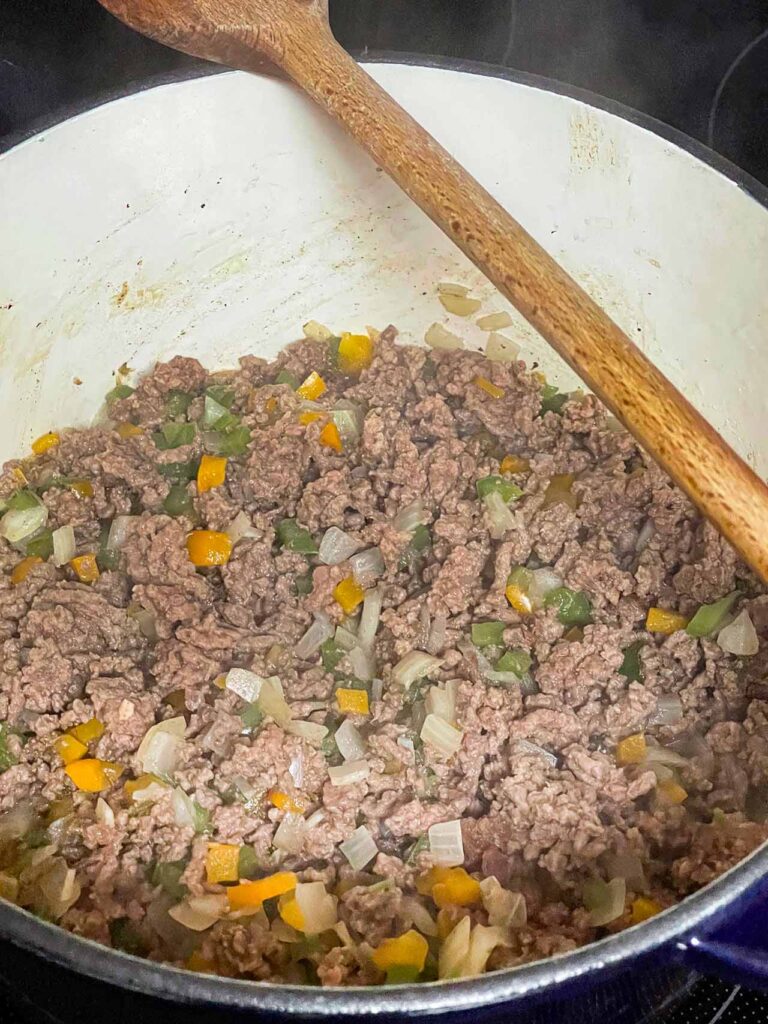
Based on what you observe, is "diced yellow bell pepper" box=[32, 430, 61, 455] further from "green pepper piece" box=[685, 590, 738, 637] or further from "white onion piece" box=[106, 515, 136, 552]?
"green pepper piece" box=[685, 590, 738, 637]

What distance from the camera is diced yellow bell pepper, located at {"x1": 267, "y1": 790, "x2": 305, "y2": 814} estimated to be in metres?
1.74

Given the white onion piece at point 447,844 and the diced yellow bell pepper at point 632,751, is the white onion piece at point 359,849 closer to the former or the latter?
the white onion piece at point 447,844

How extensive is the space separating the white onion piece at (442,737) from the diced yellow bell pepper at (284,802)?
0.26 meters

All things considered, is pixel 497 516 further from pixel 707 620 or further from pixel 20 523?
pixel 20 523

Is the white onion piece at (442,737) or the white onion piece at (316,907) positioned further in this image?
the white onion piece at (442,737)

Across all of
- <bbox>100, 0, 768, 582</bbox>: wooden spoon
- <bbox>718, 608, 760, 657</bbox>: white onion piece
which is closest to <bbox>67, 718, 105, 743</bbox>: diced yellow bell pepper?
<bbox>100, 0, 768, 582</bbox>: wooden spoon

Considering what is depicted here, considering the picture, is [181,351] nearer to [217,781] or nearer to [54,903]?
[217,781]

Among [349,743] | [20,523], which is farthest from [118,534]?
[349,743]

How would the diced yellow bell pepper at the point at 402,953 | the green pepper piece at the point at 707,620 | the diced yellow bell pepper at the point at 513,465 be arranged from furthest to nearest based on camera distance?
the diced yellow bell pepper at the point at 513,465 < the green pepper piece at the point at 707,620 < the diced yellow bell pepper at the point at 402,953

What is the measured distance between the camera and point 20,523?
2119 millimetres

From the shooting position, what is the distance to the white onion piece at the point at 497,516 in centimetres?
212

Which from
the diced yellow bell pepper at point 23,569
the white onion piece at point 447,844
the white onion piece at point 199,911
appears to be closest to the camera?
the white onion piece at point 199,911

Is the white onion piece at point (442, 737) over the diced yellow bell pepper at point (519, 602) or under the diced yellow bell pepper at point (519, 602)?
under

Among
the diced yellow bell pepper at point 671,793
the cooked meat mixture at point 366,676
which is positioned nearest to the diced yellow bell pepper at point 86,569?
the cooked meat mixture at point 366,676
